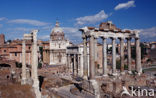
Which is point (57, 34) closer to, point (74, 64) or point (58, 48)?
point (58, 48)

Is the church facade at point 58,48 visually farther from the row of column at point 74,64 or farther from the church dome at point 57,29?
the row of column at point 74,64

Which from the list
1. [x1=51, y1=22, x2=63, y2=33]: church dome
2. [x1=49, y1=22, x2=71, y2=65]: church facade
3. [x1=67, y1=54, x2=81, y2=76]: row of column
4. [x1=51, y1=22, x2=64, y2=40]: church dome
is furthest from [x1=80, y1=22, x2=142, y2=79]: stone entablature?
[x1=51, y1=22, x2=63, y2=33]: church dome

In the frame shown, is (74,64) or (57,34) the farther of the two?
(57,34)

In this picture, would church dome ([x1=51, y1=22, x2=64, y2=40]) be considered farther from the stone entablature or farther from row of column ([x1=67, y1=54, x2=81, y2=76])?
the stone entablature

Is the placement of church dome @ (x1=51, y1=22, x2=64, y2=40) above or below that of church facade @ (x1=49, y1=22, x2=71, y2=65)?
above

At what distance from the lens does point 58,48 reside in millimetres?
58938

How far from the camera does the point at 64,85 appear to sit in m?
25.2

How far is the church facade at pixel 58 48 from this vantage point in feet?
190

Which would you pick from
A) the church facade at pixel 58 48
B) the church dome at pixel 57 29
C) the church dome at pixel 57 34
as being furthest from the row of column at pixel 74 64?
the church dome at pixel 57 29

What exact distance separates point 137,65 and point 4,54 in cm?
3742

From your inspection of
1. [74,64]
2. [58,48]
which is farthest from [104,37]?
[58,48]

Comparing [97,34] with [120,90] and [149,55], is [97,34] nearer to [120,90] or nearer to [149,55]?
[120,90]

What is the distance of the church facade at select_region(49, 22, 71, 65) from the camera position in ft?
190

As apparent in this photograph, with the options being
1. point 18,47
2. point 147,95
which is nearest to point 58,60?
point 18,47
